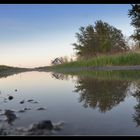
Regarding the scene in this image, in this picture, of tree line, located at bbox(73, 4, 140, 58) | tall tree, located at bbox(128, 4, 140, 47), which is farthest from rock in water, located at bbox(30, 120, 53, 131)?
tree line, located at bbox(73, 4, 140, 58)

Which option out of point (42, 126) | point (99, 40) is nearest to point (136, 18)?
point (99, 40)

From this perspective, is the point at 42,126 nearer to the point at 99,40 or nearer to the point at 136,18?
the point at 136,18

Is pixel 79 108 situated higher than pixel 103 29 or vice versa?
pixel 103 29

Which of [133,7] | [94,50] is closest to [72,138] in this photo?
[133,7]

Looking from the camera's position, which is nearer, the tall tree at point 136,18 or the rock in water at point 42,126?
the rock in water at point 42,126

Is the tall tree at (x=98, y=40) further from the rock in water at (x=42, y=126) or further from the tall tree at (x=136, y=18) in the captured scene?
the rock in water at (x=42, y=126)

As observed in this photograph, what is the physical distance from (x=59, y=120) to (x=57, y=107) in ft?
3.94

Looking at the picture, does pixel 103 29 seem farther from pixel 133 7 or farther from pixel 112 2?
pixel 112 2

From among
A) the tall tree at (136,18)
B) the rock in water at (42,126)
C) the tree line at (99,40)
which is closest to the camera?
the rock in water at (42,126)

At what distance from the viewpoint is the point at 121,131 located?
3.29 meters

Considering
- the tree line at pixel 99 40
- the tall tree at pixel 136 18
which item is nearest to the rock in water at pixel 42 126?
the tall tree at pixel 136 18

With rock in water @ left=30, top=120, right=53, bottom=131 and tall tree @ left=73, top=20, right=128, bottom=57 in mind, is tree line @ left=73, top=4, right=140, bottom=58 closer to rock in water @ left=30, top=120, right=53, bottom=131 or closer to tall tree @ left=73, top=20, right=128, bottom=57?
tall tree @ left=73, top=20, right=128, bottom=57

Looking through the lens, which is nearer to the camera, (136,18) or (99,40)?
(136,18)

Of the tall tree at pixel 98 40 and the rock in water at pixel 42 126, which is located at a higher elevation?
the tall tree at pixel 98 40
